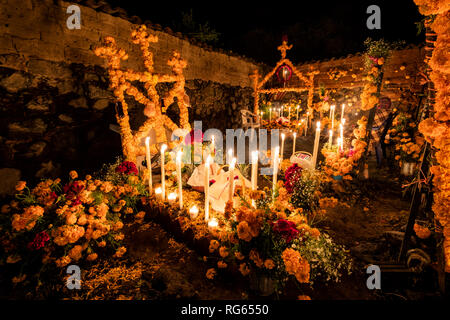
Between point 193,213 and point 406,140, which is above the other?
point 406,140

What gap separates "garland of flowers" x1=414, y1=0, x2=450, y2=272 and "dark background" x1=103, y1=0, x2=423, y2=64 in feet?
33.7

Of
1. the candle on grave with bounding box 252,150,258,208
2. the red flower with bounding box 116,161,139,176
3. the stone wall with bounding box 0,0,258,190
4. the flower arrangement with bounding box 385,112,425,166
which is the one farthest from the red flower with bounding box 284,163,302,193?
the stone wall with bounding box 0,0,258,190

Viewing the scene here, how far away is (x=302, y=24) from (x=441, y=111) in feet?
44.9

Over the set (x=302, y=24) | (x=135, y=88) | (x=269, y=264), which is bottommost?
(x=269, y=264)

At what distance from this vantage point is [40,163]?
347 cm

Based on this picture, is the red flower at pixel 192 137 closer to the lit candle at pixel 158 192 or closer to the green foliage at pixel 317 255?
the lit candle at pixel 158 192

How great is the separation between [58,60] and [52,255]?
129 inches

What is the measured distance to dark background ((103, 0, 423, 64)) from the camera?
9.60 metres

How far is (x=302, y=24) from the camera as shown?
40.4 ft

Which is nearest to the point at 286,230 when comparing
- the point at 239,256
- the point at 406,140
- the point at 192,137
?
the point at 239,256

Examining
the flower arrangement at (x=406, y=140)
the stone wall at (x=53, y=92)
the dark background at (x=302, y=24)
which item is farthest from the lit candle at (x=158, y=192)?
the dark background at (x=302, y=24)

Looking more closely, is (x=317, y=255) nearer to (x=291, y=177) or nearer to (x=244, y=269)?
(x=244, y=269)

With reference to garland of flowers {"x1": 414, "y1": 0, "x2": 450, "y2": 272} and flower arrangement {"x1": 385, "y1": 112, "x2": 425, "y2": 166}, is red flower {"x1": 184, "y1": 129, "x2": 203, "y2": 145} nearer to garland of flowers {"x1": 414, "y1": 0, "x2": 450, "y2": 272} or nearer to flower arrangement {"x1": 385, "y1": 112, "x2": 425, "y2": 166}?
garland of flowers {"x1": 414, "y1": 0, "x2": 450, "y2": 272}

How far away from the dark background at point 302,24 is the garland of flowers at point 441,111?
10285 millimetres
